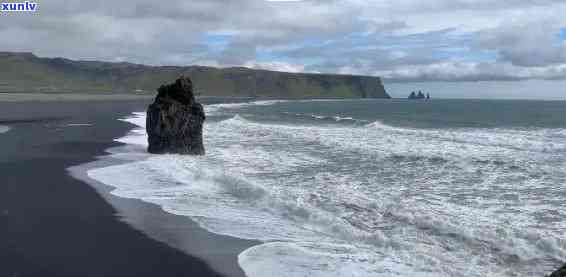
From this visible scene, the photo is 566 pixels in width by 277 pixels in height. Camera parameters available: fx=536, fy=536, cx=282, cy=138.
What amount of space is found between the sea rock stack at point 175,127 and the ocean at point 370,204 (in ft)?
4.06

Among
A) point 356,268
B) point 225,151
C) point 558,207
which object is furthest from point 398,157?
point 356,268

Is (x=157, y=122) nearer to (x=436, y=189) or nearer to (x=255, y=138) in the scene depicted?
(x=255, y=138)

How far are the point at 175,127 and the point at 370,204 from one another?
15887 millimetres

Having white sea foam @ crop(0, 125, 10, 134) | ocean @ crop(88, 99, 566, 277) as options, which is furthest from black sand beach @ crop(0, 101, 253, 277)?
white sea foam @ crop(0, 125, 10, 134)

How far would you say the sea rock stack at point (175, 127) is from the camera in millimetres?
29984

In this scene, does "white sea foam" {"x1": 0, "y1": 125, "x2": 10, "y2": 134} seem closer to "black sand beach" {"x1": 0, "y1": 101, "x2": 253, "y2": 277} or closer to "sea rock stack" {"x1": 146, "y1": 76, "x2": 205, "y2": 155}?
"sea rock stack" {"x1": 146, "y1": 76, "x2": 205, "y2": 155}

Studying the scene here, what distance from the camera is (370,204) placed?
17203mm

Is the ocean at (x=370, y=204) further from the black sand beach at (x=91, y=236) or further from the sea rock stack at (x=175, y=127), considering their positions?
the sea rock stack at (x=175, y=127)

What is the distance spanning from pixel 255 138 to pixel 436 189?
22.3 m

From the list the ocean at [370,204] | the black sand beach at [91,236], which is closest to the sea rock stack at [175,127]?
the ocean at [370,204]

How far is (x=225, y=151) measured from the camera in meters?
32.4

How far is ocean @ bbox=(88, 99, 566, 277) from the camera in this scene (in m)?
11.9

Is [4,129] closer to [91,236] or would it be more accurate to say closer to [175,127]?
[175,127]

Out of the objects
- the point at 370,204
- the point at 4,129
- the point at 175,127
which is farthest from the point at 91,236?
the point at 4,129
